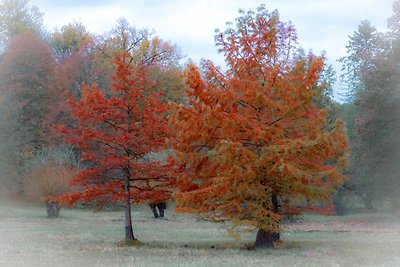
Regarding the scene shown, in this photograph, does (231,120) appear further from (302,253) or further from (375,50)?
(375,50)

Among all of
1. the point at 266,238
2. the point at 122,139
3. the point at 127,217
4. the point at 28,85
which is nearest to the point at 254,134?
the point at 266,238

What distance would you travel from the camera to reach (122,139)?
2269cm

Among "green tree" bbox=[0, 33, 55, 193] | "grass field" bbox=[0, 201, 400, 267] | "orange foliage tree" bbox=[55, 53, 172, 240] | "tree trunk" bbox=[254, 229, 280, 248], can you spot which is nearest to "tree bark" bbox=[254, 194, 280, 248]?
"tree trunk" bbox=[254, 229, 280, 248]

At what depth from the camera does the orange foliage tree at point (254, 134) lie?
1938cm

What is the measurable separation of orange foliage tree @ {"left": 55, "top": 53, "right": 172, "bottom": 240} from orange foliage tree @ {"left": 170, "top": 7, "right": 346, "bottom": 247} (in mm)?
1918

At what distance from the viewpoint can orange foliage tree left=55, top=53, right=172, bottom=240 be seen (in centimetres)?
2272

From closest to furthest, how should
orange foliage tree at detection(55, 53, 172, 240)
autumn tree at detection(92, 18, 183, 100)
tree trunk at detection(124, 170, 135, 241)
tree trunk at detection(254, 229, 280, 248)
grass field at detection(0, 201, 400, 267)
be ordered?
grass field at detection(0, 201, 400, 267) → tree trunk at detection(254, 229, 280, 248) → orange foliage tree at detection(55, 53, 172, 240) → tree trunk at detection(124, 170, 135, 241) → autumn tree at detection(92, 18, 183, 100)

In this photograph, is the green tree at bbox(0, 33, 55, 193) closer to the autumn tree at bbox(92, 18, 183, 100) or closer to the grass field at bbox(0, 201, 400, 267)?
the autumn tree at bbox(92, 18, 183, 100)

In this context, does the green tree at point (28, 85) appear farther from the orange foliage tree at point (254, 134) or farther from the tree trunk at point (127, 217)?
the orange foliage tree at point (254, 134)

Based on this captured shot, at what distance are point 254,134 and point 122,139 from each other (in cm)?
540

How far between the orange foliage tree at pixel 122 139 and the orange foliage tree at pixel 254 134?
6.29 ft

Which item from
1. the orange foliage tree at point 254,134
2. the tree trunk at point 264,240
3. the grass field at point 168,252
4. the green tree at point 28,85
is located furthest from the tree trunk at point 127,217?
the green tree at point 28,85

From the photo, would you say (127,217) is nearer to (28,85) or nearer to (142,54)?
(28,85)

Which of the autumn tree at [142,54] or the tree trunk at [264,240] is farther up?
the autumn tree at [142,54]
